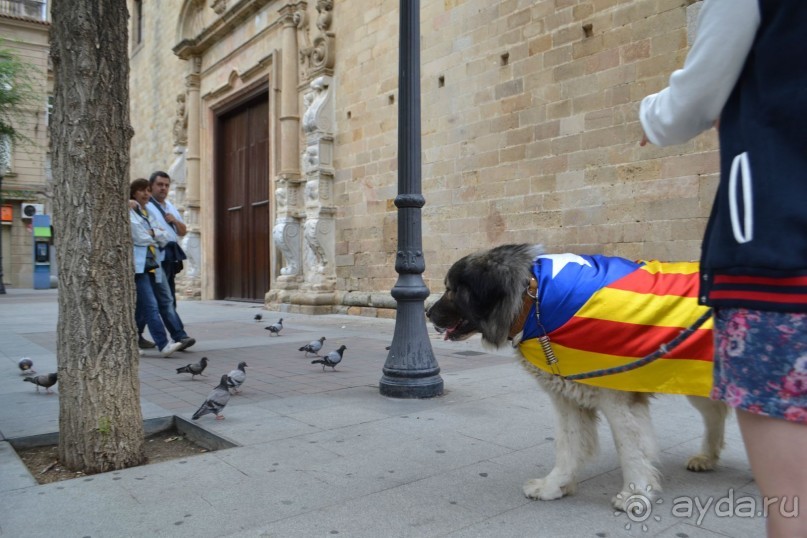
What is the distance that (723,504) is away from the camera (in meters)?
2.88

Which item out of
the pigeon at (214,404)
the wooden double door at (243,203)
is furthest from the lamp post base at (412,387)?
the wooden double door at (243,203)

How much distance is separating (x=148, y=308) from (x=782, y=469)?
699 cm

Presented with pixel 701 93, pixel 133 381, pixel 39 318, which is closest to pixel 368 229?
pixel 39 318

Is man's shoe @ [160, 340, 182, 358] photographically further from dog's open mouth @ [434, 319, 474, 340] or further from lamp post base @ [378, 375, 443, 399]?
dog's open mouth @ [434, 319, 474, 340]

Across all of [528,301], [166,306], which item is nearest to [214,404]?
[528,301]

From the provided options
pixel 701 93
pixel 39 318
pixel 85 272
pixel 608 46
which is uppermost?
pixel 608 46

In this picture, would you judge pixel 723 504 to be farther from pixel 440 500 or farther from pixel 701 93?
pixel 701 93

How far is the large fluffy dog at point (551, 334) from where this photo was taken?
2.75 m

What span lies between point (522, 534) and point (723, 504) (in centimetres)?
102

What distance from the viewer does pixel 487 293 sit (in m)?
2.92

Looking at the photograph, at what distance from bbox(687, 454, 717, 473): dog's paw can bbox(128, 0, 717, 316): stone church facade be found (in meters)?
4.17

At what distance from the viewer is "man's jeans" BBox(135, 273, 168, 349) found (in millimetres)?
7105

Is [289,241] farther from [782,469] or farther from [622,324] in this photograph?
[782,469]

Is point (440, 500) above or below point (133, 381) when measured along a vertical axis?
below
